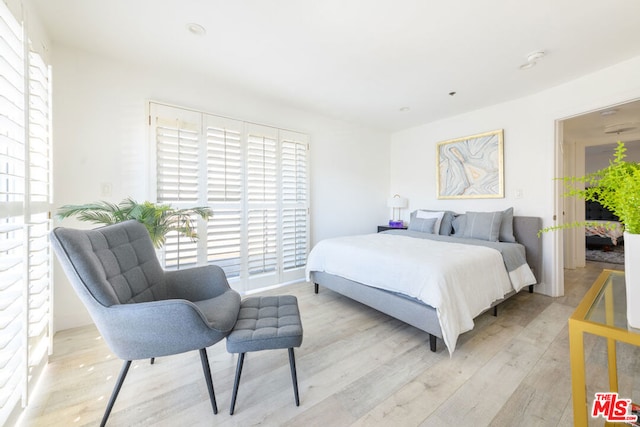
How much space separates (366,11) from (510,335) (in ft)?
9.24

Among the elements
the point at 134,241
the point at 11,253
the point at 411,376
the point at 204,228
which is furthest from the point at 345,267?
the point at 11,253

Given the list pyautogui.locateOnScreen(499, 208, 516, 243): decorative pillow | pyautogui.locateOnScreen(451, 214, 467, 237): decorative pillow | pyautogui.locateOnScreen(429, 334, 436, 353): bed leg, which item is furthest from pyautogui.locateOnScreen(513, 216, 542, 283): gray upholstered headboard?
pyautogui.locateOnScreen(429, 334, 436, 353): bed leg

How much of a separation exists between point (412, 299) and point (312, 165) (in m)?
2.41

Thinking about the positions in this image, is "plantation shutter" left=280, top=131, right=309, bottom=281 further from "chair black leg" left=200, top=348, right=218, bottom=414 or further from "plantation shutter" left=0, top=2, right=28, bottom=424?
"plantation shutter" left=0, top=2, right=28, bottom=424

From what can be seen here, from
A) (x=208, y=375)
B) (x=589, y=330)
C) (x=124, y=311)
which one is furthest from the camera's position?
(x=208, y=375)

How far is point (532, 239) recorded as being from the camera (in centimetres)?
309

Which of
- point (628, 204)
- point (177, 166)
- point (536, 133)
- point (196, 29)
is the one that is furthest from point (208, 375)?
point (536, 133)

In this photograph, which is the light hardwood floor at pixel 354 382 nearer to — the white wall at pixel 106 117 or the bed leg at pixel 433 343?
the bed leg at pixel 433 343

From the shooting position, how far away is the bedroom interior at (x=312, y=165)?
1439 millimetres

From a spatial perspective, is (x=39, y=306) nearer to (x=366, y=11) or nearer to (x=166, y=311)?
(x=166, y=311)

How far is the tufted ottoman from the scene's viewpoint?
132 centimetres

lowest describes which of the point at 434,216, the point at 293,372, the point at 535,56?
the point at 293,372

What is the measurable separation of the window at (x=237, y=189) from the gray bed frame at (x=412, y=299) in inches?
28.5

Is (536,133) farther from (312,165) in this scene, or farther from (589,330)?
(589,330)
